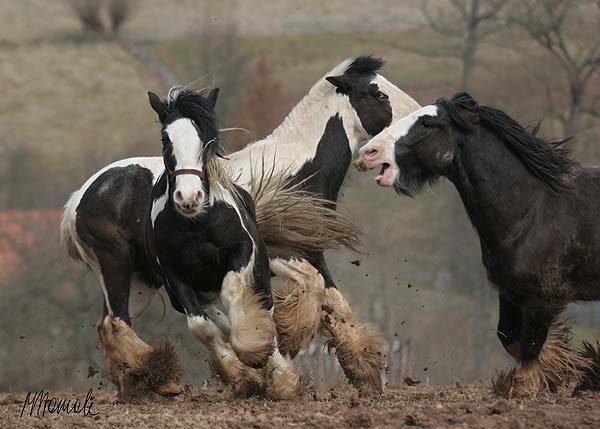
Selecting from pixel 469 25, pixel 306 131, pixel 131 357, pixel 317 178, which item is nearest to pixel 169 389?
pixel 131 357

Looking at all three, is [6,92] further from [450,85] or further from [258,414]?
[258,414]

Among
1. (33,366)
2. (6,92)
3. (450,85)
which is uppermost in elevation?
(450,85)

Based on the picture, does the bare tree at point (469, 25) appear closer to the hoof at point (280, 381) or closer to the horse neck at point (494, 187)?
the horse neck at point (494, 187)

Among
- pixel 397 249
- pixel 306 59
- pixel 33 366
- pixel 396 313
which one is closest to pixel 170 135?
pixel 33 366

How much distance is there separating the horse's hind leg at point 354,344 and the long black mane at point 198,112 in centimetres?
171

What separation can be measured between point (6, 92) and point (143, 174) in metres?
28.5

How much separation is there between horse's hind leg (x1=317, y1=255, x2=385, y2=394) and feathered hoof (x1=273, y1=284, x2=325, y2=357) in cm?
15

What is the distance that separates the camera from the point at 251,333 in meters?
7.66

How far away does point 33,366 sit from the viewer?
1808cm

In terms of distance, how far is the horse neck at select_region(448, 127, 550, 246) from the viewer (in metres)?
7.87

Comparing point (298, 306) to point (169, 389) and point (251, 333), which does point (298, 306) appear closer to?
point (251, 333)

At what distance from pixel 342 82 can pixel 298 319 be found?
6.87ft

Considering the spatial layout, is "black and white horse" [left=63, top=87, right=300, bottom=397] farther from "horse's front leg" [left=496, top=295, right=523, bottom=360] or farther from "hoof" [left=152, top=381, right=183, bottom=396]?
"horse's front leg" [left=496, top=295, right=523, bottom=360]

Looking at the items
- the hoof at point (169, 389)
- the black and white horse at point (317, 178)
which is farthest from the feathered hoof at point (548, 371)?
the hoof at point (169, 389)
